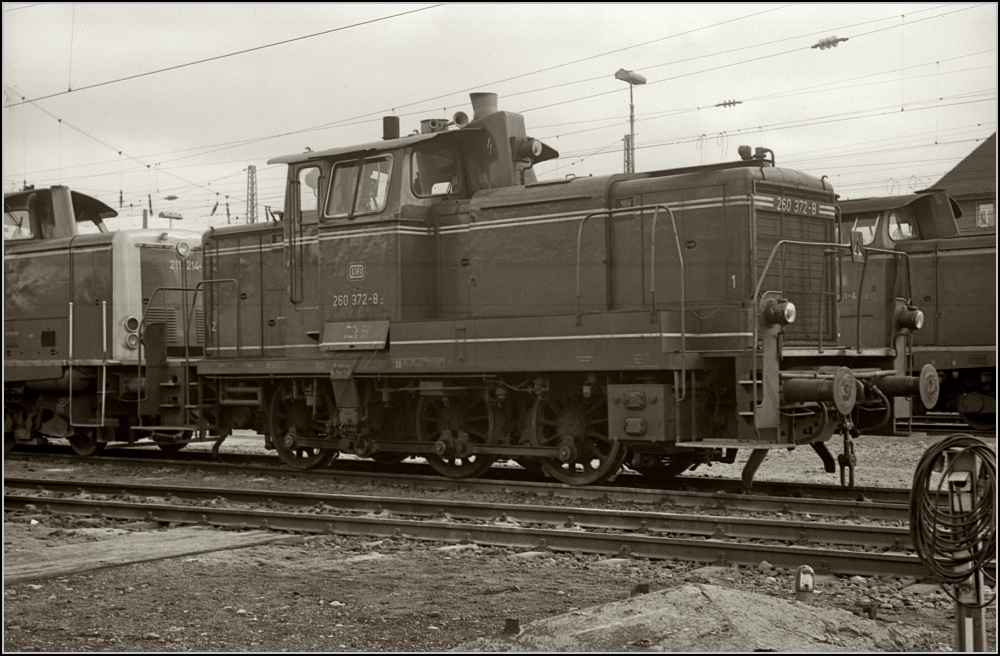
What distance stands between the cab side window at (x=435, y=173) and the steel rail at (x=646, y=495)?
9.91 ft

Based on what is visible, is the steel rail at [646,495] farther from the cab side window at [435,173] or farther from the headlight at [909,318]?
the cab side window at [435,173]

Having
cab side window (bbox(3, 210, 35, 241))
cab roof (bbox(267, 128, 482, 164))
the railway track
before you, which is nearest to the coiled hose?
the railway track

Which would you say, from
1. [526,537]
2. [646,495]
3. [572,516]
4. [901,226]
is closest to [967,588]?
[526,537]

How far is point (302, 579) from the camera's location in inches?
253

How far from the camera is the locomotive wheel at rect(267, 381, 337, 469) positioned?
12359 millimetres

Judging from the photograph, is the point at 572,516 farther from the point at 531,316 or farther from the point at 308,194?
the point at 308,194

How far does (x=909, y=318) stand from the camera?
1022cm

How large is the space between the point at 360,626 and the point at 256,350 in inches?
302

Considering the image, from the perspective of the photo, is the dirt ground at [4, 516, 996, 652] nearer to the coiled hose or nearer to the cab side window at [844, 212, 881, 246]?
the coiled hose

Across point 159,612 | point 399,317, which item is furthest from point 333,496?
point 159,612

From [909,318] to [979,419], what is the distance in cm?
621

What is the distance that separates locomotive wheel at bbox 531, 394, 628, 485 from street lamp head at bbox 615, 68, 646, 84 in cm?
410

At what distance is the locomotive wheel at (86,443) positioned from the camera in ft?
49.0

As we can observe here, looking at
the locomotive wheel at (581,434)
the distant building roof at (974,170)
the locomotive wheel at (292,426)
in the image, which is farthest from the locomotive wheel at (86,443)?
the distant building roof at (974,170)
